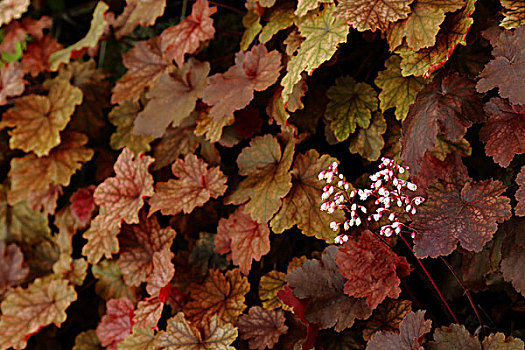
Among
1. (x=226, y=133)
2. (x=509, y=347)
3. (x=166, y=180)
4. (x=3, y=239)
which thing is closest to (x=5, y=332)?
(x=3, y=239)

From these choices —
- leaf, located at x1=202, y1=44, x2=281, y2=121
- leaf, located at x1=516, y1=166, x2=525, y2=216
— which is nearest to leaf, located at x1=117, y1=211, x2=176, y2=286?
leaf, located at x1=202, y1=44, x2=281, y2=121

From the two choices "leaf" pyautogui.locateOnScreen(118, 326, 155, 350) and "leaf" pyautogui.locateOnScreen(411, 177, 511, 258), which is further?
"leaf" pyautogui.locateOnScreen(118, 326, 155, 350)

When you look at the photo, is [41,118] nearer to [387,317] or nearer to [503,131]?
[387,317]

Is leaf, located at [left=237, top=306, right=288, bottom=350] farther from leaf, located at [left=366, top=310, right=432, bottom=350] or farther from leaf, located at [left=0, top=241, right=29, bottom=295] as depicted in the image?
leaf, located at [left=0, top=241, right=29, bottom=295]

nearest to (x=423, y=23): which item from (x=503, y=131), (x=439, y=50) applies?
(x=439, y=50)

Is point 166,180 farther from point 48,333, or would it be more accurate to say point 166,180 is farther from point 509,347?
point 509,347

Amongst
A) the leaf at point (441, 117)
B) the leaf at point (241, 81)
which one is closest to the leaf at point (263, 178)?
the leaf at point (241, 81)
